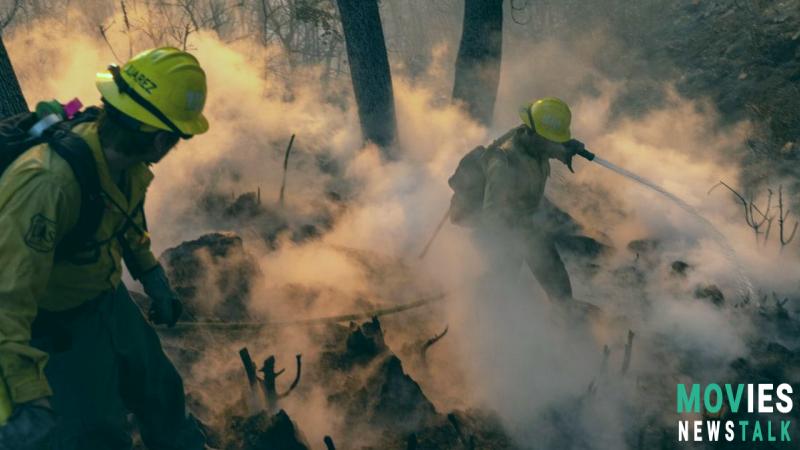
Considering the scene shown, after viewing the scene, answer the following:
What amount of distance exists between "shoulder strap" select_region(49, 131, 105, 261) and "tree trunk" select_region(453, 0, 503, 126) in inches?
246

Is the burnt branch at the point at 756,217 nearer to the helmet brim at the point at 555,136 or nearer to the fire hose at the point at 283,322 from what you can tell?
the helmet brim at the point at 555,136

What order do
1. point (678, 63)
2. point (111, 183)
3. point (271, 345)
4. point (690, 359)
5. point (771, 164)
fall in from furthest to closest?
point (678, 63) < point (771, 164) < point (690, 359) < point (271, 345) < point (111, 183)

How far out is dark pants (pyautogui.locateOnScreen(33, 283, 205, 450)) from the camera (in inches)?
102

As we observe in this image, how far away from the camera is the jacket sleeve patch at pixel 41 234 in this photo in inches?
79.4

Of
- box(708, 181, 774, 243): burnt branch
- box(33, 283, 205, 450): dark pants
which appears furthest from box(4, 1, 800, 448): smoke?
box(33, 283, 205, 450): dark pants

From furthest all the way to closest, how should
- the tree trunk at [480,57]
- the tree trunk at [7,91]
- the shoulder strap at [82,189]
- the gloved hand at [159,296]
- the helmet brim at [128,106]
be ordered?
the tree trunk at [480,57]
the tree trunk at [7,91]
the gloved hand at [159,296]
the helmet brim at [128,106]
the shoulder strap at [82,189]

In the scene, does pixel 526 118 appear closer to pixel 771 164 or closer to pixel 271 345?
pixel 271 345

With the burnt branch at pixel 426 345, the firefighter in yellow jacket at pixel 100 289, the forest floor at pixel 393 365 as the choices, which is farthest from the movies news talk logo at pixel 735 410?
the firefighter in yellow jacket at pixel 100 289

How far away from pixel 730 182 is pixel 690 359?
4.05 meters

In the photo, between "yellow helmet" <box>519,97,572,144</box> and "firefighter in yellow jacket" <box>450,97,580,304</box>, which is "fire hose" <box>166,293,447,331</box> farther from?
"yellow helmet" <box>519,97,572,144</box>

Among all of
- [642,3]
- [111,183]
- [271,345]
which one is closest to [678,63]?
→ [642,3]

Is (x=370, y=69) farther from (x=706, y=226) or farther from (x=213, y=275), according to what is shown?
(x=706, y=226)

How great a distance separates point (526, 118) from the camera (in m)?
4.39

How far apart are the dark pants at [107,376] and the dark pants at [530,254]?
2.48 m
